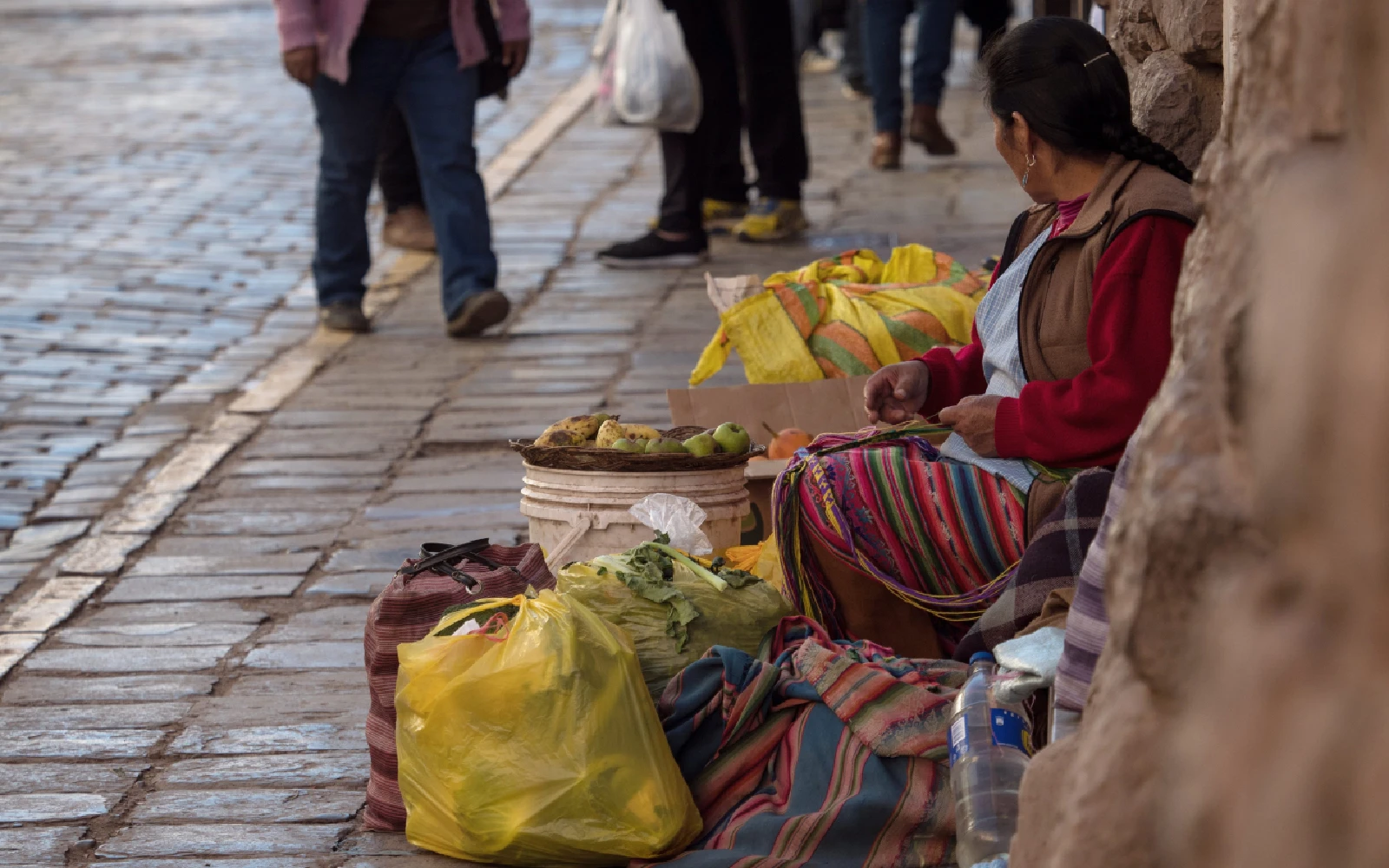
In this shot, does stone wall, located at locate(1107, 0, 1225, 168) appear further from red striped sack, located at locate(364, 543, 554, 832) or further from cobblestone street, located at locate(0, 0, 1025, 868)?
cobblestone street, located at locate(0, 0, 1025, 868)

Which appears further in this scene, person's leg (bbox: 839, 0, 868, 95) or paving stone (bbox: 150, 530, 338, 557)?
person's leg (bbox: 839, 0, 868, 95)

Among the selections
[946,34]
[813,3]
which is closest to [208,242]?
[946,34]

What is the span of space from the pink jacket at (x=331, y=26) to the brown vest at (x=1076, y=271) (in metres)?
3.76

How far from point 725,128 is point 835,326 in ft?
12.6

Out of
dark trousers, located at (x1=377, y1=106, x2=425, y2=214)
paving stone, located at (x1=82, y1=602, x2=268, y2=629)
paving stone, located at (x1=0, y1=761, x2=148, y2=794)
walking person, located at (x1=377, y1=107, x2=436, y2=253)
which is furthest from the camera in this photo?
walking person, located at (x1=377, y1=107, x2=436, y2=253)

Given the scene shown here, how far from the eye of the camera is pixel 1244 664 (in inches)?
53.6

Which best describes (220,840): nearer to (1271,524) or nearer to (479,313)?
(1271,524)

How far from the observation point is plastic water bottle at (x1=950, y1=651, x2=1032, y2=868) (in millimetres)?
2617

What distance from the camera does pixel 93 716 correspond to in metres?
3.68

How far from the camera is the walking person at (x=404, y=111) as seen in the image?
21.2ft

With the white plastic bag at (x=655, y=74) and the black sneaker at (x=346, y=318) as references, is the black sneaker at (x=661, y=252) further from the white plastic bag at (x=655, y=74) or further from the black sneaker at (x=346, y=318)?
the black sneaker at (x=346, y=318)

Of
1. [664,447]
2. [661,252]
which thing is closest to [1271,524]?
[664,447]

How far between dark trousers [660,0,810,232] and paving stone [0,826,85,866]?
4.84 m

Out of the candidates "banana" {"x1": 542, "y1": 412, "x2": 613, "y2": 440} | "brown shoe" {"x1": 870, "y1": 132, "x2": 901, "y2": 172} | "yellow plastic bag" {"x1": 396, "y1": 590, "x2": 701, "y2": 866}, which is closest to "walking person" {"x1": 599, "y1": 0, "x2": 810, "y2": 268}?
"brown shoe" {"x1": 870, "y1": 132, "x2": 901, "y2": 172}
